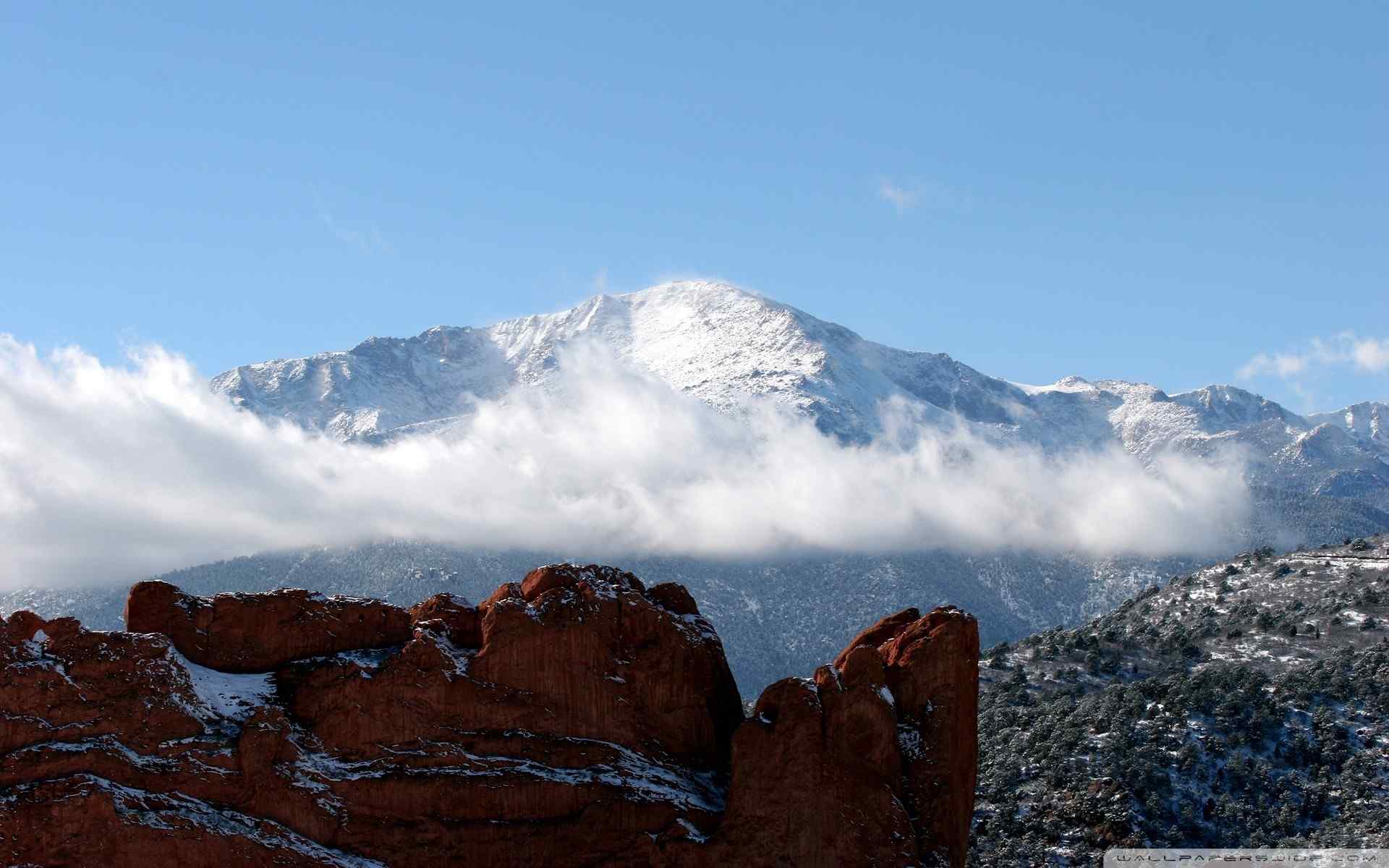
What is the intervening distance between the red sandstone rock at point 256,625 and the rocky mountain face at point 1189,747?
2319 inches

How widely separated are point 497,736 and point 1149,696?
87.2 m

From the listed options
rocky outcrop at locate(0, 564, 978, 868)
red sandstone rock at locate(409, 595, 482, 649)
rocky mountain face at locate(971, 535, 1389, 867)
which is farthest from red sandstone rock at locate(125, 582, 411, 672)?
rocky mountain face at locate(971, 535, 1389, 867)

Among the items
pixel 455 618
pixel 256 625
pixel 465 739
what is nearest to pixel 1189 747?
pixel 455 618

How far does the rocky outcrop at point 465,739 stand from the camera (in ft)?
248

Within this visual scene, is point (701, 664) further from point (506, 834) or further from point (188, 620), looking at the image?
point (188, 620)

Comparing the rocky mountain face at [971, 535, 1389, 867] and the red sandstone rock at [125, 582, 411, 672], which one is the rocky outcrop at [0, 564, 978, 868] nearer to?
the red sandstone rock at [125, 582, 411, 672]

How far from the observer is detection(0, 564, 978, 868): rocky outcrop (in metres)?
75.6

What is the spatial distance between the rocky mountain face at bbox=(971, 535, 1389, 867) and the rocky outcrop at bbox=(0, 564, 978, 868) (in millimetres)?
45969

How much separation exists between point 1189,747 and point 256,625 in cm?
8633

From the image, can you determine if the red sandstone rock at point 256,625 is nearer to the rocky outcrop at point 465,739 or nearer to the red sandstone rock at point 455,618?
the rocky outcrop at point 465,739

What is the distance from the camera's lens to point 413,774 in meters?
79.1

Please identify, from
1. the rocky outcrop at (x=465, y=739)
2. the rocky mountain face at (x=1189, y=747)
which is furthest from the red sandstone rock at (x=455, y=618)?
the rocky mountain face at (x=1189, y=747)

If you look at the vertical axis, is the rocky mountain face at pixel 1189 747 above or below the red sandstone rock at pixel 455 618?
below

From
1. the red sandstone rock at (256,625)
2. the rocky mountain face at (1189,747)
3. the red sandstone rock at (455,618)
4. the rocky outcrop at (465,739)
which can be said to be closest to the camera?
the rocky outcrop at (465,739)
